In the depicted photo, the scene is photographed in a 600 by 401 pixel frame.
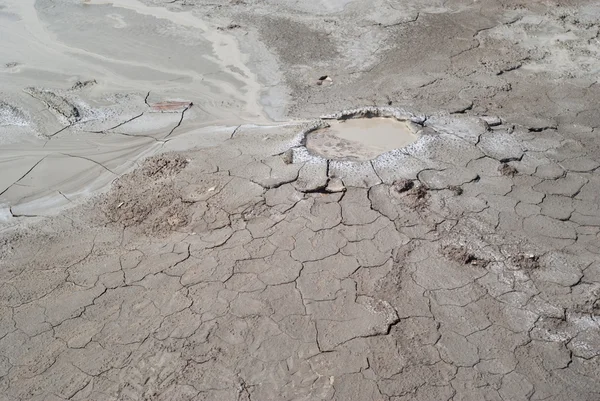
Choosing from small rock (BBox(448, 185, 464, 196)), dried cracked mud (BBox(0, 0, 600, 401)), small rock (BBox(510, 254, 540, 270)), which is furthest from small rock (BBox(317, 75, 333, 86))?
small rock (BBox(510, 254, 540, 270))

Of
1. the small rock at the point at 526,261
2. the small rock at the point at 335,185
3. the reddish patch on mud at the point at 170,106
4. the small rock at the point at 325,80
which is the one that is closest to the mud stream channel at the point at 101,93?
the reddish patch on mud at the point at 170,106

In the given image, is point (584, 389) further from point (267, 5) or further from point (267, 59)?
point (267, 5)

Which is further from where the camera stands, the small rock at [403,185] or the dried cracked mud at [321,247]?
the small rock at [403,185]

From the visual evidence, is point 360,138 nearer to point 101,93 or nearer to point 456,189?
point 456,189

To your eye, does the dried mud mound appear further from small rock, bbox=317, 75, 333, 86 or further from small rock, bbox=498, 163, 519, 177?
small rock, bbox=498, 163, 519, 177

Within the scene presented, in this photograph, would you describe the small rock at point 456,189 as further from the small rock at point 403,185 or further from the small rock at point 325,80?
the small rock at point 325,80

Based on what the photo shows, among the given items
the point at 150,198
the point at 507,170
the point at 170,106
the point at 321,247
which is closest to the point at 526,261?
the point at 507,170
